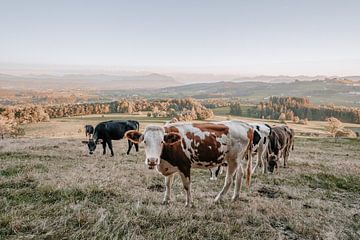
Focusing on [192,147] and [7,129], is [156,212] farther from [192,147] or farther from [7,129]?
[7,129]

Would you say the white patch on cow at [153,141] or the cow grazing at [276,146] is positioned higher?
the white patch on cow at [153,141]

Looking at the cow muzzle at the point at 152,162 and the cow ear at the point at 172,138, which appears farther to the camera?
the cow ear at the point at 172,138

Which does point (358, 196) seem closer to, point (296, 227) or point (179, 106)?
point (296, 227)

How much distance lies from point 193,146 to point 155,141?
1.42 metres

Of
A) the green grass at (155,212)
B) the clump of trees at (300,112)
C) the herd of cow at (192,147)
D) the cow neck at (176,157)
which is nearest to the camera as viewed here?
the green grass at (155,212)

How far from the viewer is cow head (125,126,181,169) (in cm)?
739

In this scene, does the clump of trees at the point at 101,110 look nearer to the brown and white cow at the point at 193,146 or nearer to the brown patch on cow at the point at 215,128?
the brown and white cow at the point at 193,146

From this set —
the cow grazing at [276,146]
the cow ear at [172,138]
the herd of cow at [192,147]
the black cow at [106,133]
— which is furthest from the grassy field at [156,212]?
the black cow at [106,133]

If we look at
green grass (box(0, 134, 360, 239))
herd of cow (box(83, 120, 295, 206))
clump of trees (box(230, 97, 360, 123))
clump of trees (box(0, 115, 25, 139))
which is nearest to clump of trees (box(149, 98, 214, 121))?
clump of trees (box(230, 97, 360, 123))

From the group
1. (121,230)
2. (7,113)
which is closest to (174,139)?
(121,230)

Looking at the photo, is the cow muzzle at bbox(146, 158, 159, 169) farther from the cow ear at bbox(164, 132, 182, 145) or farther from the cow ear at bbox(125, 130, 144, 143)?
the cow ear at bbox(125, 130, 144, 143)

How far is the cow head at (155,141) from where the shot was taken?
739 cm

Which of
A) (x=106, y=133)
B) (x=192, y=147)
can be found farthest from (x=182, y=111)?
(x=192, y=147)

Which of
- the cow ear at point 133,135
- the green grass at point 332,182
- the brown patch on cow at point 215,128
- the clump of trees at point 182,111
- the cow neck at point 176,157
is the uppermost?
the brown patch on cow at point 215,128
